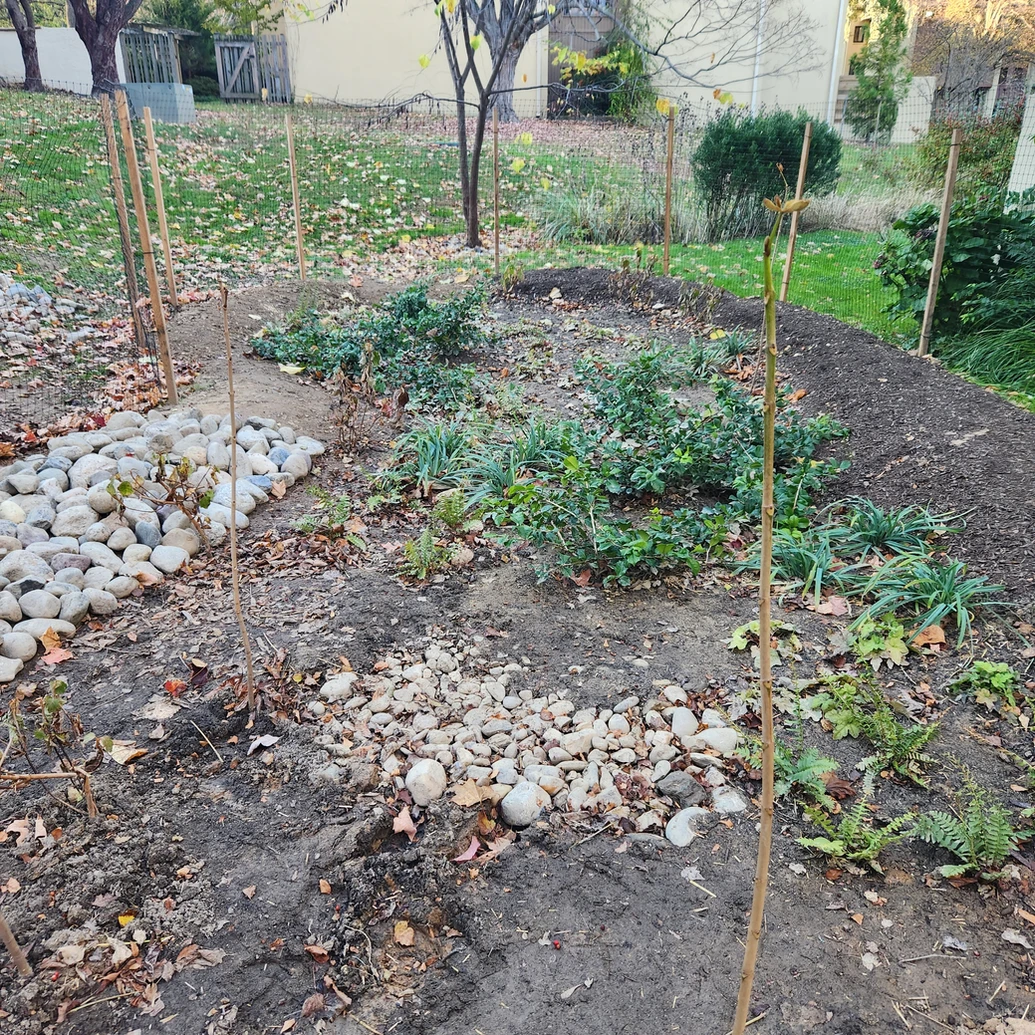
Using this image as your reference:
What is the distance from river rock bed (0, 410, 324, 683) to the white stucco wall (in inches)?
754

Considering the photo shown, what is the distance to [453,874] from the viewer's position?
7.49 feet

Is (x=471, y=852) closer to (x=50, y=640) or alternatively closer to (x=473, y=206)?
(x=50, y=640)

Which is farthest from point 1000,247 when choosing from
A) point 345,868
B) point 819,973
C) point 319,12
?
point 319,12

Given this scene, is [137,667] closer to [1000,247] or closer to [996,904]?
[996,904]

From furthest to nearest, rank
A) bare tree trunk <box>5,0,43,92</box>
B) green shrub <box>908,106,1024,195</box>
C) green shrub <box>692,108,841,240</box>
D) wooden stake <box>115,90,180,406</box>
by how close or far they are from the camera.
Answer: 1. bare tree trunk <box>5,0,43,92</box>
2. green shrub <box>692,108,841,240</box>
3. green shrub <box>908,106,1024,195</box>
4. wooden stake <box>115,90,180,406</box>

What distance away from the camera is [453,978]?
2016 millimetres

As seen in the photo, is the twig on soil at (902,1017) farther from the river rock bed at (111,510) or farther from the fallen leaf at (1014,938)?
the river rock bed at (111,510)

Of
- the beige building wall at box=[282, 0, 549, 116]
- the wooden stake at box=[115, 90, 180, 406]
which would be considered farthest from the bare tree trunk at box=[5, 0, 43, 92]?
the wooden stake at box=[115, 90, 180, 406]

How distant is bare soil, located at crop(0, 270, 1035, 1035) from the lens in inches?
75.8

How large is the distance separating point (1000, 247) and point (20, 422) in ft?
24.0

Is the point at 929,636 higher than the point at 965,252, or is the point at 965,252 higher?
the point at 965,252

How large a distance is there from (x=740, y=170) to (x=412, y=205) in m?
5.42

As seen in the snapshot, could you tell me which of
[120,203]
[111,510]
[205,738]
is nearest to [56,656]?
[205,738]

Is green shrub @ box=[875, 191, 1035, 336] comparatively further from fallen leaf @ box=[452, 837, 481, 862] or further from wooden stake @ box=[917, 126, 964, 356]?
fallen leaf @ box=[452, 837, 481, 862]
